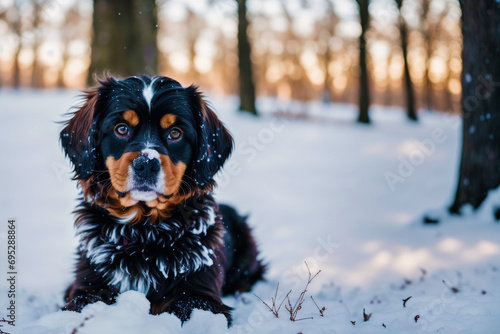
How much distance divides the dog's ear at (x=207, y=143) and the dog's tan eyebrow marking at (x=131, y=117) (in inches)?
20.5

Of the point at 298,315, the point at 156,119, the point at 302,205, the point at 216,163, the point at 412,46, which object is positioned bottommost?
the point at 302,205

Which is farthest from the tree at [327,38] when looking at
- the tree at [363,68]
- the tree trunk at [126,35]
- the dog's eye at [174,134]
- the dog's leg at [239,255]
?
the dog's eye at [174,134]

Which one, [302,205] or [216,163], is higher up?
[216,163]

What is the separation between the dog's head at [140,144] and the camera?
9.30 feet

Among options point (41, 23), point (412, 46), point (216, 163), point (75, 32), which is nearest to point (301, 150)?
point (216, 163)

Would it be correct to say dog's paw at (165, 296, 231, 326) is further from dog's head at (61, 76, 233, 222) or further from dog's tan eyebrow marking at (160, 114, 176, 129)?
dog's tan eyebrow marking at (160, 114, 176, 129)

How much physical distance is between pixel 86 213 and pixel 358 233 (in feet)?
12.2

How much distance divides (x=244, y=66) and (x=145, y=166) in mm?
11648

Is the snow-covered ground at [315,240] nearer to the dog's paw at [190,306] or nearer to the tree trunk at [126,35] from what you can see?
the dog's paw at [190,306]

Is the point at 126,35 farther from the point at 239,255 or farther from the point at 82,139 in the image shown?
the point at 239,255

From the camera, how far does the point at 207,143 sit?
3299 millimetres

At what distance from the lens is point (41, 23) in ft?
85.6

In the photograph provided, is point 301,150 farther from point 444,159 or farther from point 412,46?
point 412,46

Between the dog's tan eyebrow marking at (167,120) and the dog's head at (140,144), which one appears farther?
the dog's tan eyebrow marking at (167,120)
